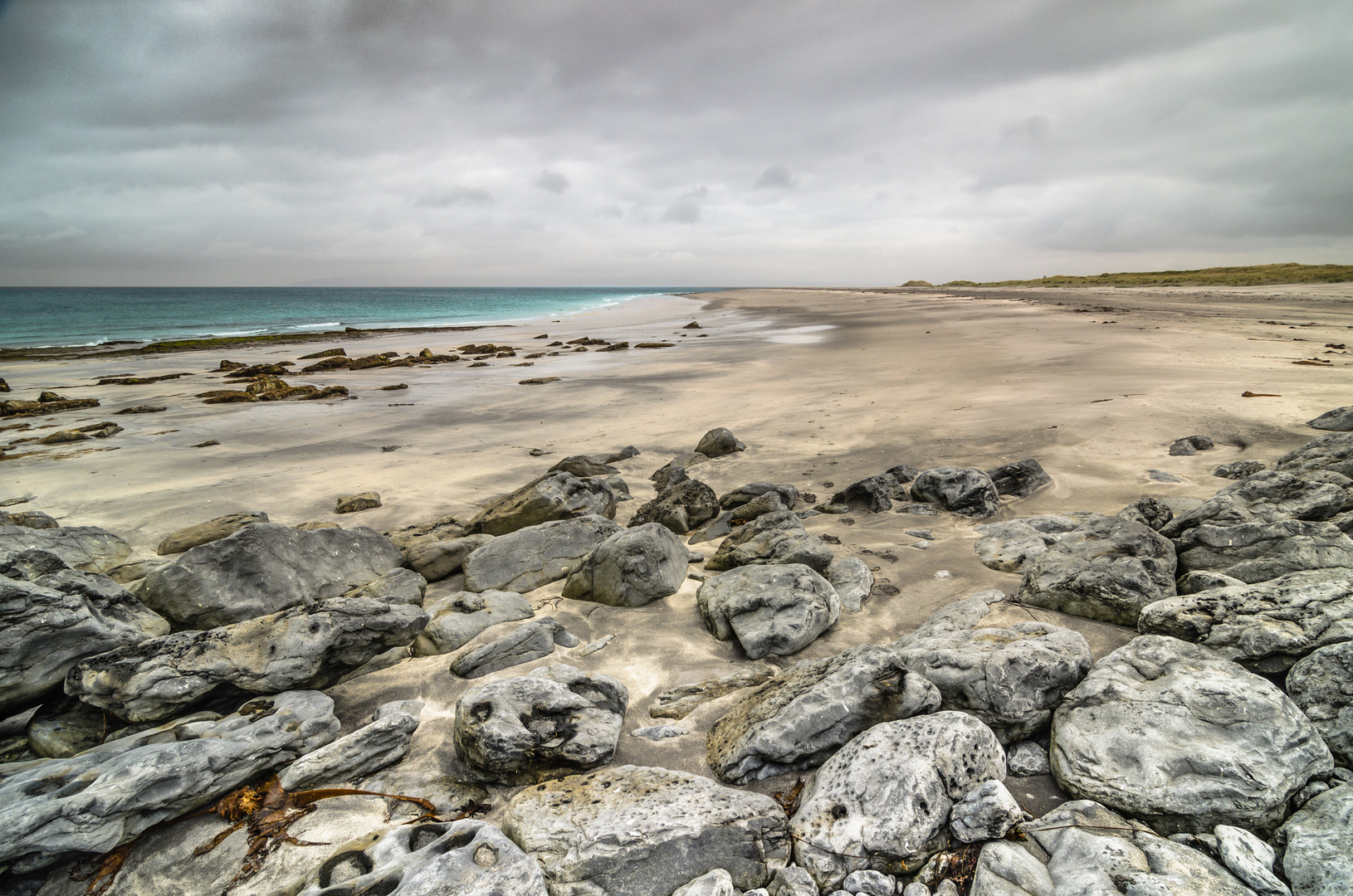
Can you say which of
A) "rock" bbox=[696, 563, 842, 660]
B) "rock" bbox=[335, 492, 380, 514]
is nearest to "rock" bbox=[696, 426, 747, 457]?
"rock" bbox=[696, 563, 842, 660]

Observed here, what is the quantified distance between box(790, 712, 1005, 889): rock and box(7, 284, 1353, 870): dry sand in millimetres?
340

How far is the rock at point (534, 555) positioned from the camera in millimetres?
5203

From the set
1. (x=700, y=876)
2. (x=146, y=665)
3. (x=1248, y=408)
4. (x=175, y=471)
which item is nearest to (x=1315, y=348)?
(x=1248, y=408)

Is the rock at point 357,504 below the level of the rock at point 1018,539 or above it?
below

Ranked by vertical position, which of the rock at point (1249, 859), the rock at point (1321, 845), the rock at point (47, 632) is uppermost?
the rock at point (47, 632)

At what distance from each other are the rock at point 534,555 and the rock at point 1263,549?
4749 mm

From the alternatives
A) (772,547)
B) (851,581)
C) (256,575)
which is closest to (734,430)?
(772,547)

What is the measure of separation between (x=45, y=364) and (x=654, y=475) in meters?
32.6

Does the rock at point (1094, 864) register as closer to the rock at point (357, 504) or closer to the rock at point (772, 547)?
the rock at point (772, 547)

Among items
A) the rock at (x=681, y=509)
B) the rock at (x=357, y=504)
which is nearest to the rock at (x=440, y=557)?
the rock at (x=681, y=509)

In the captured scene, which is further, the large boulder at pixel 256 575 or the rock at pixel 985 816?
the large boulder at pixel 256 575

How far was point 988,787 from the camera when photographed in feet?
8.08

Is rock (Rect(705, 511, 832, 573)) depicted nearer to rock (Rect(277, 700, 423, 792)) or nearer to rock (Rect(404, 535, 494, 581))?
rock (Rect(404, 535, 494, 581))

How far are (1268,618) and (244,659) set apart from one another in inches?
224
